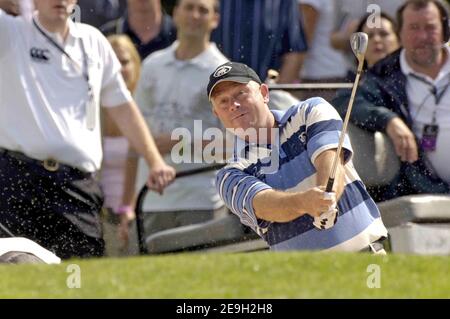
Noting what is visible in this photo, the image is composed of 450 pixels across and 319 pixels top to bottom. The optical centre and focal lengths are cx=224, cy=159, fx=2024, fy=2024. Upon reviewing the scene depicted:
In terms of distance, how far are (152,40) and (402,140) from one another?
4.01ft

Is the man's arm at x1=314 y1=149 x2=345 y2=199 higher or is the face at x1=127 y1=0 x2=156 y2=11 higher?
the man's arm at x1=314 y1=149 x2=345 y2=199

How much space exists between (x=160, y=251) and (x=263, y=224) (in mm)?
2207

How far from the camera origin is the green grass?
27.2 ft

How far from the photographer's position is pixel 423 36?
774 cm

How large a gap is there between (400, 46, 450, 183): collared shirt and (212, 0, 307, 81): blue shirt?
58 cm

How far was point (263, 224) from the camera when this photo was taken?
6352mm

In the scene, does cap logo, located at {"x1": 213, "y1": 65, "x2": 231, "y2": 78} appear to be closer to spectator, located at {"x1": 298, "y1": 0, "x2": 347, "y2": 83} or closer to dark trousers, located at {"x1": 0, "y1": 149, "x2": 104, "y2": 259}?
dark trousers, located at {"x1": 0, "y1": 149, "x2": 104, "y2": 259}

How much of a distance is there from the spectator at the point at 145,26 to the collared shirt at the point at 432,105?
3.48ft

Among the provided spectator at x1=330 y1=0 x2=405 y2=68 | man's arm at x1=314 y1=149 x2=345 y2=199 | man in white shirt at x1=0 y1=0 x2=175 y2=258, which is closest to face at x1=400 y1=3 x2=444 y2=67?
spectator at x1=330 y1=0 x2=405 y2=68

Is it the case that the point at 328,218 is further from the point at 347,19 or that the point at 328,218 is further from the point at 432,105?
the point at 347,19

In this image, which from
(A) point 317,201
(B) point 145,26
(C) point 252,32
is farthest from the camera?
(B) point 145,26

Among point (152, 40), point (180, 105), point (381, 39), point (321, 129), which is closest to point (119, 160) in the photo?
point (180, 105)
